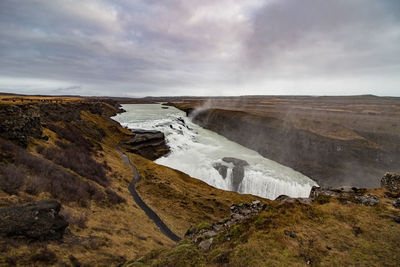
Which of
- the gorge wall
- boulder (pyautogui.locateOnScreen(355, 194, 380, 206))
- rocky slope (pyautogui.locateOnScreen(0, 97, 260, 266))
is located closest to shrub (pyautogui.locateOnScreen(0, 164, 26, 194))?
rocky slope (pyautogui.locateOnScreen(0, 97, 260, 266))

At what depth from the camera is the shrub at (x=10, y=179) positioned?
432 inches

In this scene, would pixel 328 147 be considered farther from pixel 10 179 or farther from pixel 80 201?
pixel 10 179

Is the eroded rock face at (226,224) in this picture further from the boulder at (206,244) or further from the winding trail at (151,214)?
the winding trail at (151,214)

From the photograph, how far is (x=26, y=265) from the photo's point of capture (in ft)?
22.6

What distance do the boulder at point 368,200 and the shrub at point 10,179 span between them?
66.6 feet

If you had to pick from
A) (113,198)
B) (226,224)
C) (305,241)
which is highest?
(305,241)

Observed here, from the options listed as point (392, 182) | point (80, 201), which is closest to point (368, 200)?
point (392, 182)

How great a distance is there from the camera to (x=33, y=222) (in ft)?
27.2

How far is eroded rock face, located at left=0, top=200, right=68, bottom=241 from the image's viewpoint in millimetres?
7727

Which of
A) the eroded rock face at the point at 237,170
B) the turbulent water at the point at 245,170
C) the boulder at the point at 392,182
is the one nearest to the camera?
the boulder at the point at 392,182

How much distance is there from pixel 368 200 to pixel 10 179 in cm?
2125

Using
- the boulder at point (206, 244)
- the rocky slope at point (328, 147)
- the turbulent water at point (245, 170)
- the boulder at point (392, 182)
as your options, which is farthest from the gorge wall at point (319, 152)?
the boulder at point (206, 244)

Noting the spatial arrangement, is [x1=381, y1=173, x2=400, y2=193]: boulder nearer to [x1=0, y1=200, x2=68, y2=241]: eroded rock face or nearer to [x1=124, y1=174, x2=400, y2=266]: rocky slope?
[x1=124, y1=174, x2=400, y2=266]: rocky slope

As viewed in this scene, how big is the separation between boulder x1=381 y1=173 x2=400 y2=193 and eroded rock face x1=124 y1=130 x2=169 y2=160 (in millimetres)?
43128
